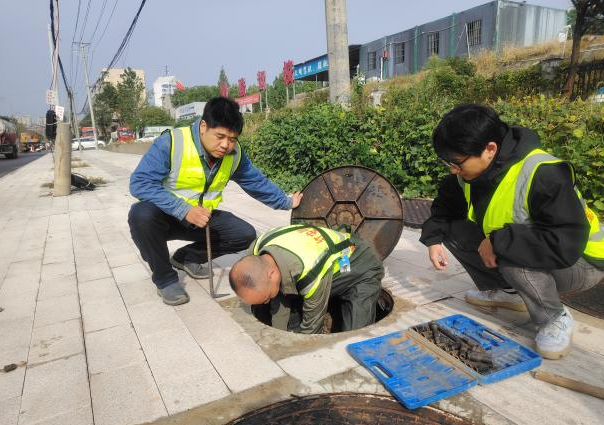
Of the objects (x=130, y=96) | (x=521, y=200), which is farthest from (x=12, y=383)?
(x=130, y=96)

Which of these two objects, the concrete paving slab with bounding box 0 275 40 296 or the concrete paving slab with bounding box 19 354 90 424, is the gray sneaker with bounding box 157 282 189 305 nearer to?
the concrete paving slab with bounding box 19 354 90 424

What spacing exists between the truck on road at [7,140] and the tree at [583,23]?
3112 centimetres

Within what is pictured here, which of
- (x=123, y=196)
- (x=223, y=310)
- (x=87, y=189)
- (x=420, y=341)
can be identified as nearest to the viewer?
(x=420, y=341)

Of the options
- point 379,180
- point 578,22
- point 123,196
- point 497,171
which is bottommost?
point 123,196

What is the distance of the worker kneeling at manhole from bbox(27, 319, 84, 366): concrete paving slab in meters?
1.08

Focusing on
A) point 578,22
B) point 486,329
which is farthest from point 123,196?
point 578,22

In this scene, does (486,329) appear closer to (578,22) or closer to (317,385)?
(317,385)

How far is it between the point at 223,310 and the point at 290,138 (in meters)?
5.91

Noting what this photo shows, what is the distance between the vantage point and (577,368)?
83.9 inches

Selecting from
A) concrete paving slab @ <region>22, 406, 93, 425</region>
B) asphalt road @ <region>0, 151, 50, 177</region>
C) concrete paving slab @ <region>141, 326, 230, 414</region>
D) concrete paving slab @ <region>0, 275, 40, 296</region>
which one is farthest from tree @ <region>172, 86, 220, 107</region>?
concrete paving slab @ <region>22, 406, 93, 425</region>

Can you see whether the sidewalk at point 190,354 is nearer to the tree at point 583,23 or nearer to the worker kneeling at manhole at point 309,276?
the worker kneeling at manhole at point 309,276

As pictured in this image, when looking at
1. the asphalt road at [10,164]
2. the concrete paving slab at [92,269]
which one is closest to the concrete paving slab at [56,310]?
the concrete paving slab at [92,269]

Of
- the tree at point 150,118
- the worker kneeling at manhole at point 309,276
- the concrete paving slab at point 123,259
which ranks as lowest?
the concrete paving slab at point 123,259

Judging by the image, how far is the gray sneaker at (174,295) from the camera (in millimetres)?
3119
